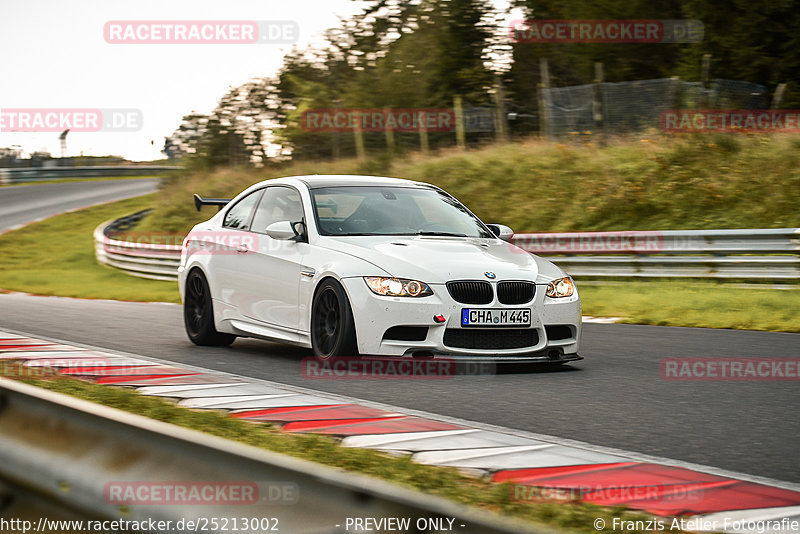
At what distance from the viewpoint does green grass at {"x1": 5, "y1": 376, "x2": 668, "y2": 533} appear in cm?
375

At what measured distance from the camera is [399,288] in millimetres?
7750

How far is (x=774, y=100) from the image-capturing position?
873 inches

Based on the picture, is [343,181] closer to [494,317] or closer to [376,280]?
[376,280]

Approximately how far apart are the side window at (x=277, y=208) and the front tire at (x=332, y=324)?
114cm

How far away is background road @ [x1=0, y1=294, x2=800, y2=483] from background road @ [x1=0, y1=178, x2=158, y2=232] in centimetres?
3103

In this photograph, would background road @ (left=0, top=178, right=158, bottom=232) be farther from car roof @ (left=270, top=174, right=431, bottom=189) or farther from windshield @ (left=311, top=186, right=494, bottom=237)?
windshield @ (left=311, top=186, right=494, bottom=237)

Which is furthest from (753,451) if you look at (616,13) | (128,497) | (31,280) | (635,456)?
(616,13)

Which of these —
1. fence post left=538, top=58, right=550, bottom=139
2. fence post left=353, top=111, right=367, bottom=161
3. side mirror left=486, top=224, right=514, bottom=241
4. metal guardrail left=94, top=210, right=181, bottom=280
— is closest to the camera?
side mirror left=486, top=224, right=514, bottom=241

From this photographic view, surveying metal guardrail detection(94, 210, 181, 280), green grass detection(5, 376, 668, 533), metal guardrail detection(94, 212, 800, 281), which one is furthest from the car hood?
metal guardrail detection(94, 210, 181, 280)

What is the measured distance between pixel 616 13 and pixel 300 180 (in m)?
22.4

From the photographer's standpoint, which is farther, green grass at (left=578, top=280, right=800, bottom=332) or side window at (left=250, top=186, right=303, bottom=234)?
green grass at (left=578, top=280, right=800, bottom=332)

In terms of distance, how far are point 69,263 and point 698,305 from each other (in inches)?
831

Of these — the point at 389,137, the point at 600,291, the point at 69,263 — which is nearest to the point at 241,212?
the point at 600,291

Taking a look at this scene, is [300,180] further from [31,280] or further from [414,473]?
[31,280]
